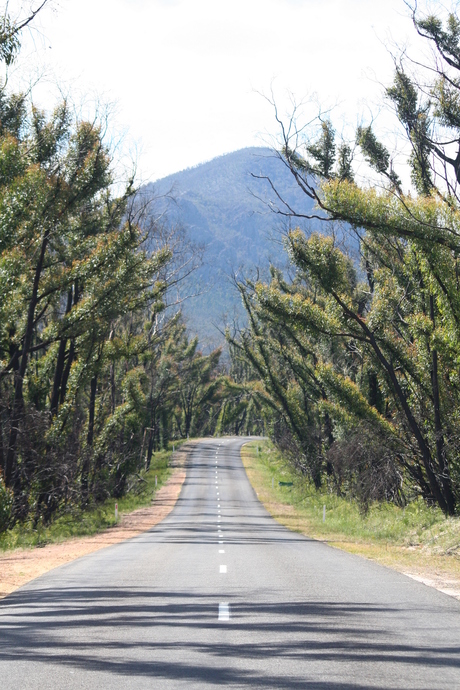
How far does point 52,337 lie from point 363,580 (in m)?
18.5

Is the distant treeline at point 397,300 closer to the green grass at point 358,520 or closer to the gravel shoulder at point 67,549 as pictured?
the green grass at point 358,520

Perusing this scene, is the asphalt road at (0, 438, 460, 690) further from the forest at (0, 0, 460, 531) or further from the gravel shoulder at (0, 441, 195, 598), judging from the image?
the forest at (0, 0, 460, 531)

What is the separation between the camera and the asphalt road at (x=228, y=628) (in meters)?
6.36

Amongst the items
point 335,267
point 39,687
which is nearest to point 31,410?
point 335,267

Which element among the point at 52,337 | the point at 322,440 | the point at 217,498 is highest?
the point at 52,337

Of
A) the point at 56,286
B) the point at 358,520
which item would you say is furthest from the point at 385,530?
the point at 56,286

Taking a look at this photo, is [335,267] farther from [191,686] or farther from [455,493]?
[191,686]

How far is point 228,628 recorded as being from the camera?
8367mm

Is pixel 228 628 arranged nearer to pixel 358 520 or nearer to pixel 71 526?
pixel 358 520

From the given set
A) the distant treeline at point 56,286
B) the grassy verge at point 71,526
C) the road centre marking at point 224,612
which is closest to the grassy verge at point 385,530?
the road centre marking at point 224,612

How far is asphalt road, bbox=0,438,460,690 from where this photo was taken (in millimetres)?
6363

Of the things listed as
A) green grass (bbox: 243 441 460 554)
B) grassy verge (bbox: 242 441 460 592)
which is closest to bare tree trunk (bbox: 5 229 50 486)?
grassy verge (bbox: 242 441 460 592)

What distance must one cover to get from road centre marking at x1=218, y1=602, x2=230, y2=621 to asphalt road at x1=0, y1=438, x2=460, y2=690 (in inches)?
1.0

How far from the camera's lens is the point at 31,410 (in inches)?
1081
